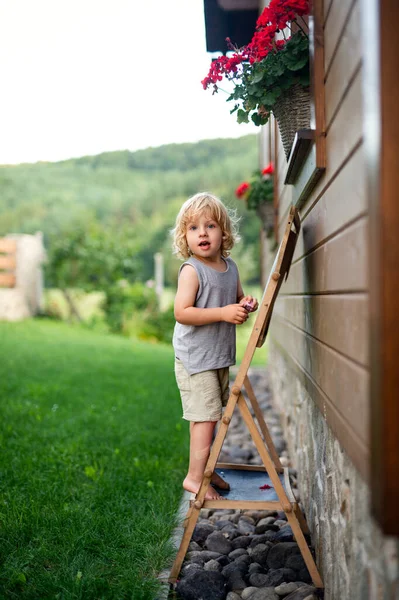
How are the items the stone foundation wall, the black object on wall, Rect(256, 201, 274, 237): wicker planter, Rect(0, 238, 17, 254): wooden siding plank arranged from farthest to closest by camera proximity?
Rect(0, 238, 17, 254): wooden siding plank
the black object on wall
Rect(256, 201, 274, 237): wicker planter
the stone foundation wall

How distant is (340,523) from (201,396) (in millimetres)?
850

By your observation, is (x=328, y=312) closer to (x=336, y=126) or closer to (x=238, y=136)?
(x=336, y=126)

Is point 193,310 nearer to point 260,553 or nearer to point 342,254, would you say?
point 342,254

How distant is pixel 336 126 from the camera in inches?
75.5

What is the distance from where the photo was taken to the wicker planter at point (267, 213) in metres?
5.76

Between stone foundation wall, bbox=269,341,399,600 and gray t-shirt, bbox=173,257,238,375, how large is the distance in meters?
0.48

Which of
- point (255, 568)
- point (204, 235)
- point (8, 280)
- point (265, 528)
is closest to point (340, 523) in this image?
point (255, 568)

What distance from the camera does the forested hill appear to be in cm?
2675

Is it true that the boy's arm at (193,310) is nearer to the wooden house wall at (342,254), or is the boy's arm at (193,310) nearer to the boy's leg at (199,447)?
the wooden house wall at (342,254)

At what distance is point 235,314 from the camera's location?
2.41 m

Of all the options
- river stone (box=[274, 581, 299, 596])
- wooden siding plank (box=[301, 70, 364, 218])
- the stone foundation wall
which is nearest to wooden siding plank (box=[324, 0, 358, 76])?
wooden siding plank (box=[301, 70, 364, 218])

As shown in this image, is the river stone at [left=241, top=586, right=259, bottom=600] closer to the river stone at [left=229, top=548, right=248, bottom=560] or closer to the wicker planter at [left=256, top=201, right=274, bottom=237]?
the river stone at [left=229, top=548, right=248, bottom=560]

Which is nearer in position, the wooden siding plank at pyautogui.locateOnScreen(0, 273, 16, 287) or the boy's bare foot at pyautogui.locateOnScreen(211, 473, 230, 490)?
the boy's bare foot at pyautogui.locateOnScreen(211, 473, 230, 490)

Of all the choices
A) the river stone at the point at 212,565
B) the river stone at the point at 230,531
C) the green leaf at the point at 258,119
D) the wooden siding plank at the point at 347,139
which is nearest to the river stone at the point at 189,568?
the river stone at the point at 212,565
